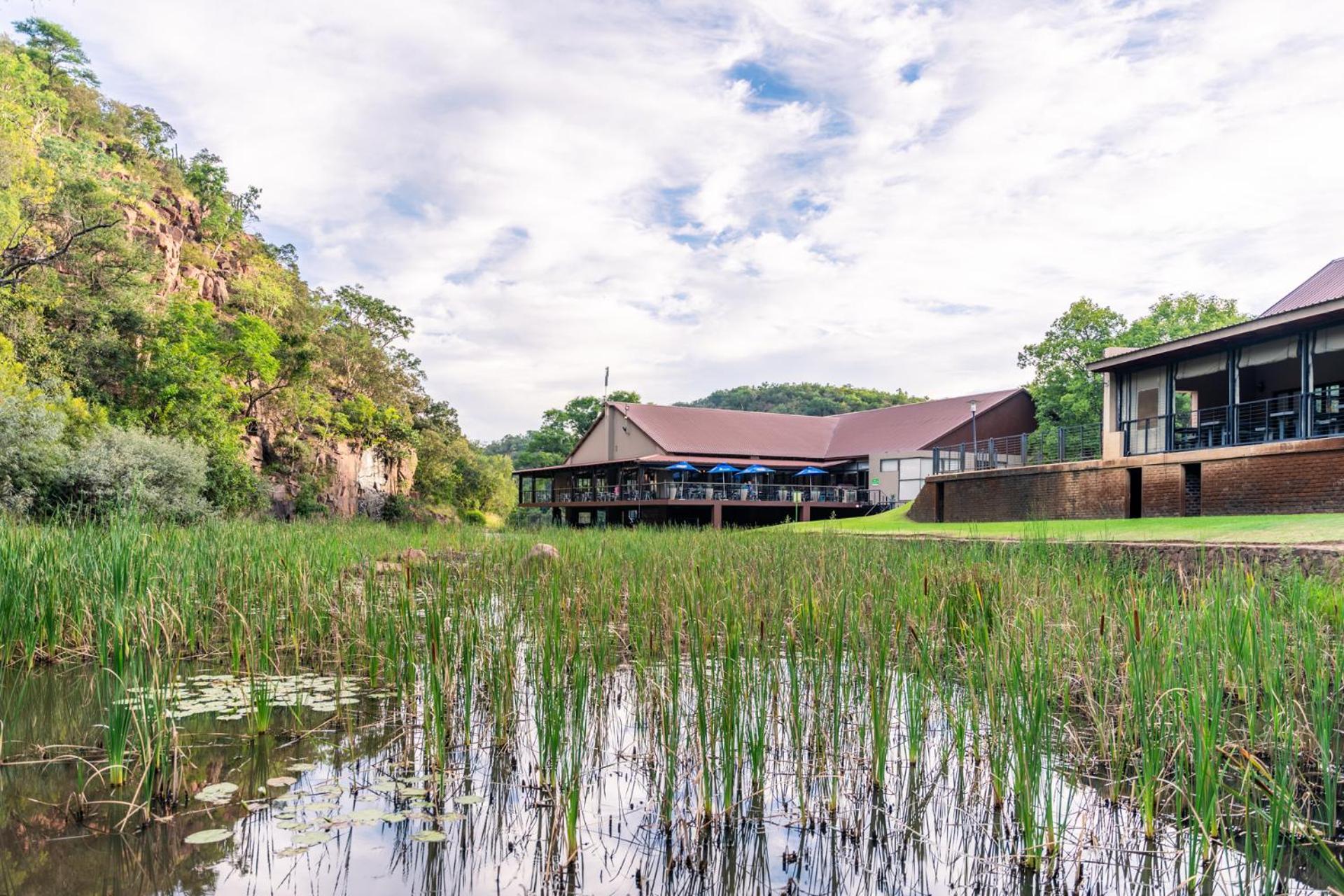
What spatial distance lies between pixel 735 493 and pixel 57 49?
29939mm

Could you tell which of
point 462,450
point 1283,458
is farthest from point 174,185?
point 1283,458

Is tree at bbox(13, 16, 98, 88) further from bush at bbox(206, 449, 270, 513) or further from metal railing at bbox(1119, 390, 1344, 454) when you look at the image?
metal railing at bbox(1119, 390, 1344, 454)

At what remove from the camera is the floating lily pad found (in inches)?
113

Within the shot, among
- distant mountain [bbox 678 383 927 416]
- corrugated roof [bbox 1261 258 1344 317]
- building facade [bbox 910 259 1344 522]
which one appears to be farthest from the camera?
distant mountain [bbox 678 383 927 416]

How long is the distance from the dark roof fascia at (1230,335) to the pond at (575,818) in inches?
530

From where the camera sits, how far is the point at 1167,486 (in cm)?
1362

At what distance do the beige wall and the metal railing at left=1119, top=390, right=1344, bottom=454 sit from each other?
56.4 ft

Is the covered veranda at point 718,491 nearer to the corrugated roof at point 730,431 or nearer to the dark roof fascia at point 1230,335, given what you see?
the corrugated roof at point 730,431

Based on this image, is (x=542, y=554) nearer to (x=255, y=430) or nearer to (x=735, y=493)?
(x=735, y=493)

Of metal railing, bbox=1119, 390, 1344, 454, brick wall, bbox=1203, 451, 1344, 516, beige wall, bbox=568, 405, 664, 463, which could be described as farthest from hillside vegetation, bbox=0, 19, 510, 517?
metal railing, bbox=1119, 390, 1344, 454

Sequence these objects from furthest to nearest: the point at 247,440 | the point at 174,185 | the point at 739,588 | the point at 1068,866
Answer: the point at 174,185 → the point at 247,440 → the point at 739,588 → the point at 1068,866

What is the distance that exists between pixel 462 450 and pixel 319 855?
37081mm

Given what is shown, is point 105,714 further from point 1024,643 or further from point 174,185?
point 174,185

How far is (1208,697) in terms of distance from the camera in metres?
3.04
